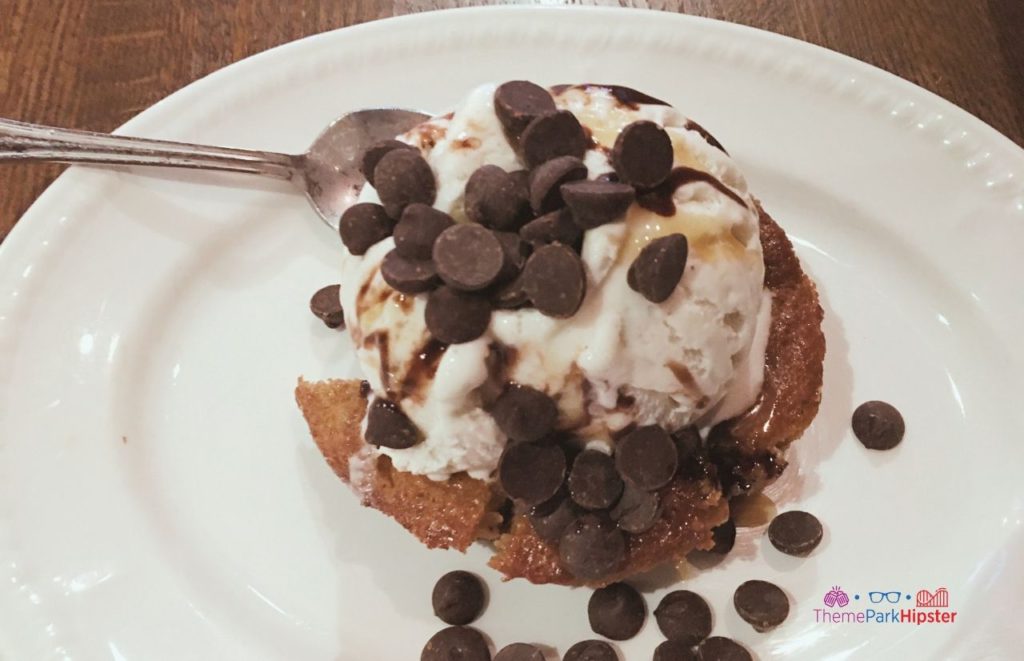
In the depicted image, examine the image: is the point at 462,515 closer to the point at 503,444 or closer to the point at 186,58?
the point at 503,444

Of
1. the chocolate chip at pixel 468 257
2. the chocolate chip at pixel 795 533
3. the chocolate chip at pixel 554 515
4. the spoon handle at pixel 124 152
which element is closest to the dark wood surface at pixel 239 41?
the spoon handle at pixel 124 152

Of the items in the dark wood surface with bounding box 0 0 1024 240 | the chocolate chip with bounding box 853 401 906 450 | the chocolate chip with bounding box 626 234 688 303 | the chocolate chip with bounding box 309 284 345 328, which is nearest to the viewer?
the chocolate chip with bounding box 626 234 688 303

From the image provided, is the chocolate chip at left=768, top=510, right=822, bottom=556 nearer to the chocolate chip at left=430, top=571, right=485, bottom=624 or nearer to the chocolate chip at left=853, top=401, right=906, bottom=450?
the chocolate chip at left=853, top=401, right=906, bottom=450

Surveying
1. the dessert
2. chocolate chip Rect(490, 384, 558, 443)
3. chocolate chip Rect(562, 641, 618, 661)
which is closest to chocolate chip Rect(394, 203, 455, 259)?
the dessert

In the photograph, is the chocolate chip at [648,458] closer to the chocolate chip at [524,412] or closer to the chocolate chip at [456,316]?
the chocolate chip at [524,412]

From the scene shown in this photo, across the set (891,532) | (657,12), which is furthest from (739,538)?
(657,12)

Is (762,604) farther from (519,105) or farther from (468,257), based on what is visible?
(519,105)
